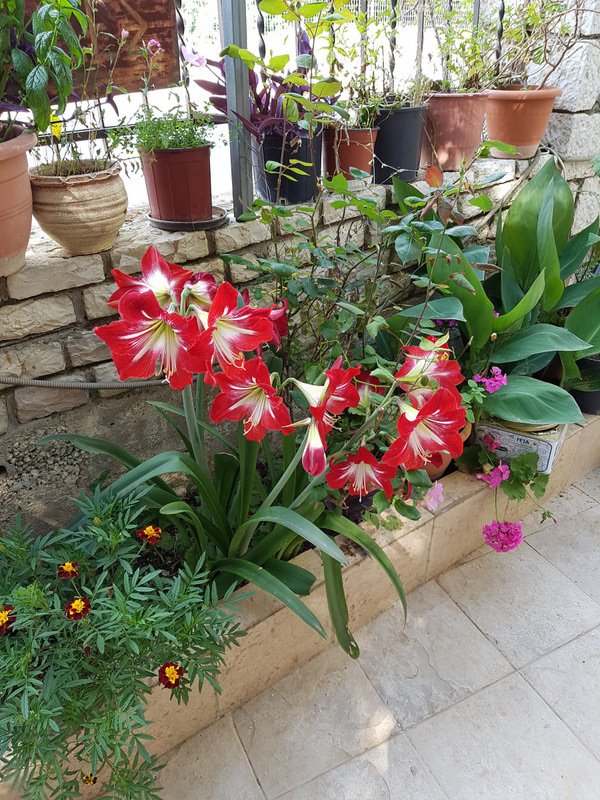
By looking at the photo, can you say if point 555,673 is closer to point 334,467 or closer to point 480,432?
point 480,432

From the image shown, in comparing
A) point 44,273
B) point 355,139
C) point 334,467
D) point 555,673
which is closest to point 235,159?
point 355,139

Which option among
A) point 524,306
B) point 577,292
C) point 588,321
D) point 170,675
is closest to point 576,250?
point 577,292

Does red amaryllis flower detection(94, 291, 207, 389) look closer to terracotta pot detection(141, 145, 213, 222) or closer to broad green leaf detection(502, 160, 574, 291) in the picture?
terracotta pot detection(141, 145, 213, 222)

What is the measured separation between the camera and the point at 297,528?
1.30 meters

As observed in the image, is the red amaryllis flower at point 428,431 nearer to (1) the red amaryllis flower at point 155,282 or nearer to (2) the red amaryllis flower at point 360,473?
(2) the red amaryllis flower at point 360,473

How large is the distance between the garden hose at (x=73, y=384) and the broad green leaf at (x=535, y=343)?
1053 mm

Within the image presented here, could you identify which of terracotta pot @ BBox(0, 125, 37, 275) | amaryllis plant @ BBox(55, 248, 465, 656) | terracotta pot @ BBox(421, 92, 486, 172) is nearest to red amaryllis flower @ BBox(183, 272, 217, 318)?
amaryllis plant @ BBox(55, 248, 465, 656)

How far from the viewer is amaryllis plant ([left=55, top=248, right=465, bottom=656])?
939 mm

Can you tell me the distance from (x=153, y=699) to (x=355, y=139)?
1664mm

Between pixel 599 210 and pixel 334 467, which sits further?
pixel 599 210

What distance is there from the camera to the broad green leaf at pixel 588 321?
6.45ft

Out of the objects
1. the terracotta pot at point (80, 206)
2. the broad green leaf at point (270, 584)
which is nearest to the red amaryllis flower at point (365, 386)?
the broad green leaf at point (270, 584)

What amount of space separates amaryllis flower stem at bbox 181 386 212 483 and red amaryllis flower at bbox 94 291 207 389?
0.28m

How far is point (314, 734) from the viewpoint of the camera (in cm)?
157
